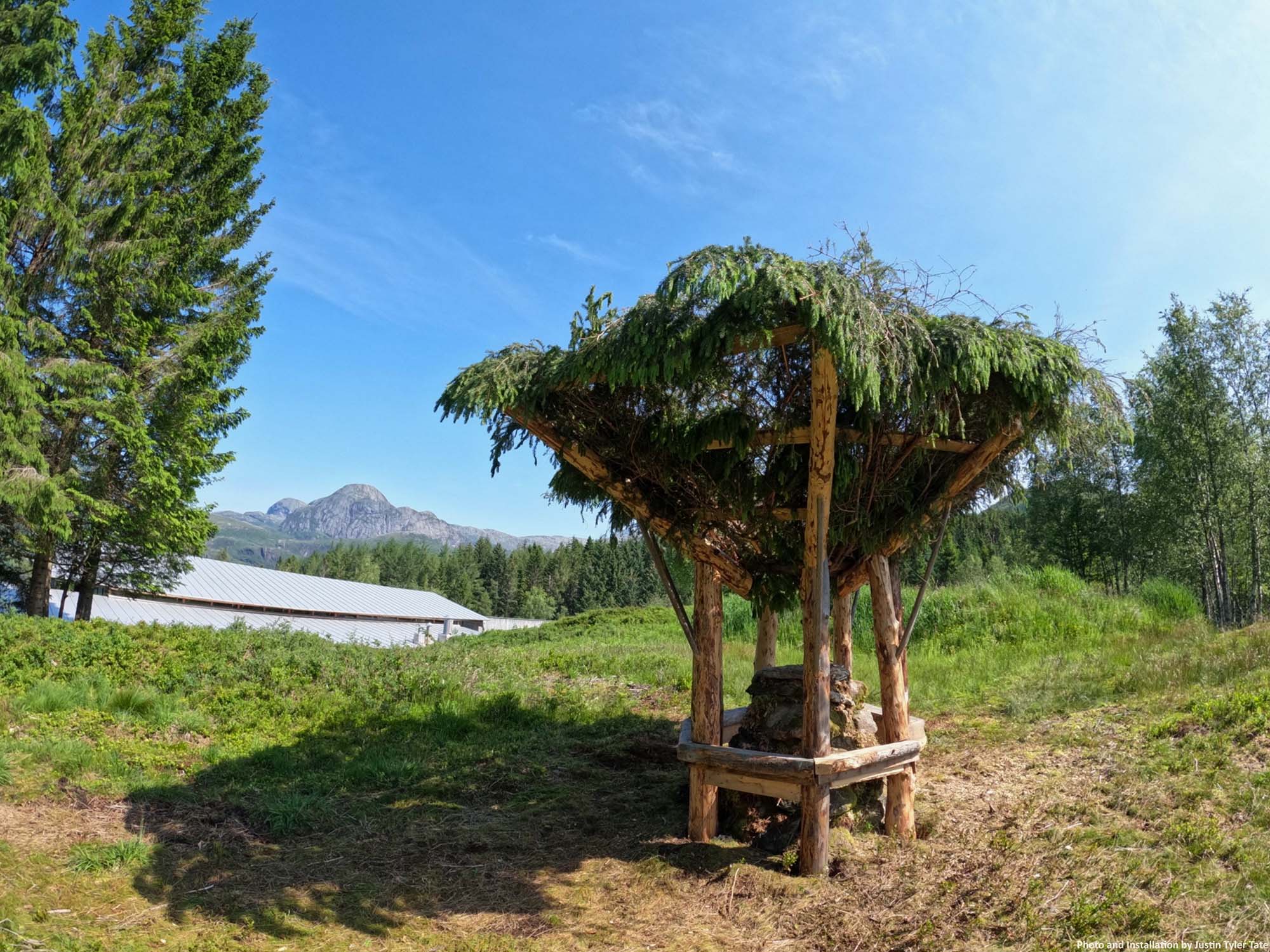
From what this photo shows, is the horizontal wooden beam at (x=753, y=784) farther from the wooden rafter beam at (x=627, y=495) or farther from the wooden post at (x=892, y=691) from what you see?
the wooden rafter beam at (x=627, y=495)

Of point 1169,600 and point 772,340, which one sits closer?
point 772,340

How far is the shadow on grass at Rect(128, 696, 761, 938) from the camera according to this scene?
206 inches

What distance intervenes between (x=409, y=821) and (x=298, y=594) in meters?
25.8

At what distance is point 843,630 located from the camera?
26.0ft

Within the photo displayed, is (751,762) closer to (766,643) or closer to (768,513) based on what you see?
(768,513)

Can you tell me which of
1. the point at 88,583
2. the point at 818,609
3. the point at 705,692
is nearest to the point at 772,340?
the point at 818,609

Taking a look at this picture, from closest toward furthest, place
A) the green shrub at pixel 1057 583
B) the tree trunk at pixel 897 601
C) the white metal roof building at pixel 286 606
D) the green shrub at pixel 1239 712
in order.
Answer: the tree trunk at pixel 897 601 → the green shrub at pixel 1239 712 → the green shrub at pixel 1057 583 → the white metal roof building at pixel 286 606

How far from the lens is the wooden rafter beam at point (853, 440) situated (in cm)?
560

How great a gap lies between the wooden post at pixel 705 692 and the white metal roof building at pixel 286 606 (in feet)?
50.5

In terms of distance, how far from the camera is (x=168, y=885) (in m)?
5.22

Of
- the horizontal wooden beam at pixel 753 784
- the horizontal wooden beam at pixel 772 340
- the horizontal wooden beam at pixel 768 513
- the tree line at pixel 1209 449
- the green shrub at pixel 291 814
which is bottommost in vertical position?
the green shrub at pixel 291 814

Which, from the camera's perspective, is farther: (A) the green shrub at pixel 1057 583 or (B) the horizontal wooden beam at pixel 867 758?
(A) the green shrub at pixel 1057 583

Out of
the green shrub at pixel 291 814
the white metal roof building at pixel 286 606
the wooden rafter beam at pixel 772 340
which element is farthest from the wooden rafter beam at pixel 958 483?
the white metal roof building at pixel 286 606

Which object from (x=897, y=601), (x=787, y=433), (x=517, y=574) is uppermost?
(x=517, y=574)
